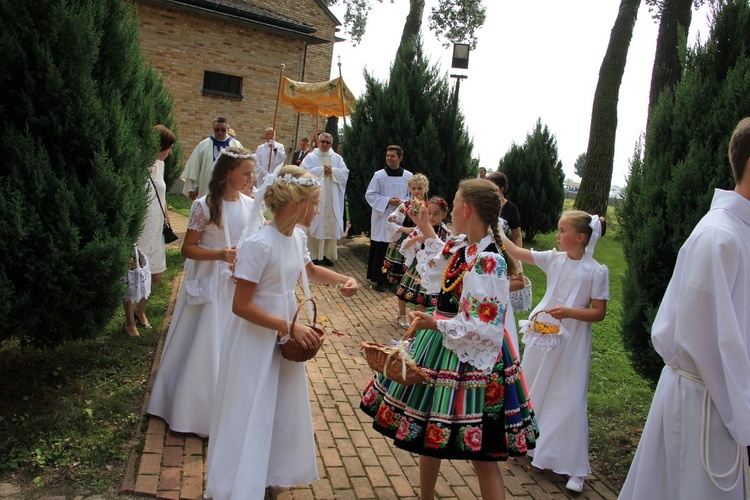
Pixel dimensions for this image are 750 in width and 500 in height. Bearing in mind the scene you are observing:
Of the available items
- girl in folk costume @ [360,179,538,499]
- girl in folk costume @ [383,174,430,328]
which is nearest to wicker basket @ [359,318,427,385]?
girl in folk costume @ [360,179,538,499]

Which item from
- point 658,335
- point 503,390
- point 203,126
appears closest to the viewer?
point 658,335

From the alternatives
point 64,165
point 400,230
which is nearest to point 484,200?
point 64,165

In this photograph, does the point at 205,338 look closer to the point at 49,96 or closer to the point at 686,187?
the point at 49,96

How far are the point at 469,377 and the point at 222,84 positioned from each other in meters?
20.6

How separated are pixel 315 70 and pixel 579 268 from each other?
2311 centimetres

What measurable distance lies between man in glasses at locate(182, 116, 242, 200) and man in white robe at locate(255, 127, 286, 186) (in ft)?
9.77

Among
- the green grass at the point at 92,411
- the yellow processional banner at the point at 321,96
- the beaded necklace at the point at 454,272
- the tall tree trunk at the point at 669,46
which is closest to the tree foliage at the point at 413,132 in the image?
the yellow processional banner at the point at 321,96

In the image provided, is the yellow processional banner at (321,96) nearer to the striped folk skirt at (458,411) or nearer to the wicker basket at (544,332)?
the wicker basket at (544,332)

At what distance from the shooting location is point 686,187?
4.42 meters

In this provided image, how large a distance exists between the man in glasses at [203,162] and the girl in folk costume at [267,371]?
235 inches

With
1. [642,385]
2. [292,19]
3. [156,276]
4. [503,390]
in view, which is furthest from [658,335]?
[292,19]

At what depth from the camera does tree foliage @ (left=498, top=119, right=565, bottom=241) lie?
16.0 metres

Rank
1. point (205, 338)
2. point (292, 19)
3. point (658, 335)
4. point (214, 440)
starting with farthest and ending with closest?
point (292, 19) → point (205, 338) → point (214, 440) → point (658, 335)

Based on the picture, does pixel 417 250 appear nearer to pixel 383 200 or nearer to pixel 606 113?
pixel 383 200
